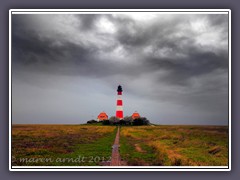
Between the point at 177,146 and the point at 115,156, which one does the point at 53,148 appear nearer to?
the point at 115,156

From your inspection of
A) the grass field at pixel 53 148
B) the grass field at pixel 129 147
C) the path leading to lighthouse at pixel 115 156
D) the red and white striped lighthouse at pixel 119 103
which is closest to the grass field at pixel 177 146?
the grass field at pixel 129 147

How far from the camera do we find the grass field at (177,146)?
42.2ft

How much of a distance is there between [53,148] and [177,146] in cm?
596

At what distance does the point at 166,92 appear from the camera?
14.8 meters

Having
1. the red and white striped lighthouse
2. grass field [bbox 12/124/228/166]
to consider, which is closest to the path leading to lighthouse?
grass field [bbox 12/124/228/166]

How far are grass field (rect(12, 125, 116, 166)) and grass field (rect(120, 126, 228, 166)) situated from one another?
4.22ft

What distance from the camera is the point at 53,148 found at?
44.9 feet

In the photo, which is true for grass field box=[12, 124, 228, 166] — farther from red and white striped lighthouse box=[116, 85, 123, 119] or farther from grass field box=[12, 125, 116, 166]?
red and white striped lighthouse box=[116, 85, 123, 119]

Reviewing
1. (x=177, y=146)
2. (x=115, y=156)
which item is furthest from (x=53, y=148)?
A: (x=177, y=146)

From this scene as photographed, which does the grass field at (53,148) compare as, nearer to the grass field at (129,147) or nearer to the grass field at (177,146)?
the grass field at (129,147)

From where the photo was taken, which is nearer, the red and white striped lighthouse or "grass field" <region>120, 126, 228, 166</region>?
"grass field" <region>120, 126, 228, 166</region>

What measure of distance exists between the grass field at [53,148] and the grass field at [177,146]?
129 cm

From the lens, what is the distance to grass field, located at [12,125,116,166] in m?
12.8
